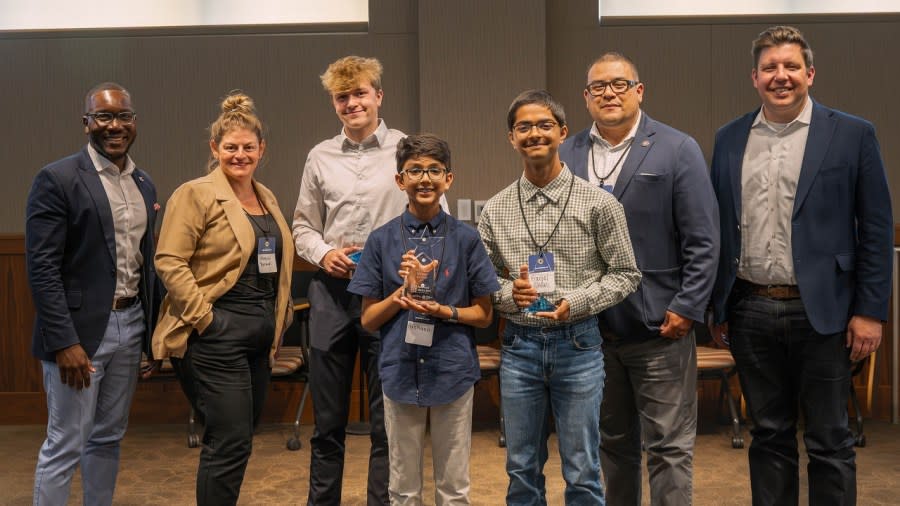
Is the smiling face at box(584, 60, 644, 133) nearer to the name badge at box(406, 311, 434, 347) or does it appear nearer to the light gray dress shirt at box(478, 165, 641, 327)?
the light gray dress shirt at box(478, 165, 641, 327)

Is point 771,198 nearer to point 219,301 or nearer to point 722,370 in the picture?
point 219,301

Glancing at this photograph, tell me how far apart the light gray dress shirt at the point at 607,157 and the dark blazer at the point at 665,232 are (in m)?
0.04

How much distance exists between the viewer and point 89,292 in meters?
2.84

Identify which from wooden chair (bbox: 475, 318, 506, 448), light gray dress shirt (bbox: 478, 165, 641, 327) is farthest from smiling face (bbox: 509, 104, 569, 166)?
wooden chair (bbox: 475, 318, 506, 448)

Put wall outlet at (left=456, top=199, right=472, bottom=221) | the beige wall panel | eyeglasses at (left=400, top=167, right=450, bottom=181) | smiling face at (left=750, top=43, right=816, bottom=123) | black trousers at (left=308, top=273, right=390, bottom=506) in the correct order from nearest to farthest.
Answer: eyeglasses at (left=400, top=167, right=450, bottom=181) < smiling face at (left=750, top=43, right=816, bottom=123) < black trousers at (left=308, top=273, right=390, bottom=506) < wall outlet at (left=456, top=199, right=472, bottom=221) < the beige wall panel

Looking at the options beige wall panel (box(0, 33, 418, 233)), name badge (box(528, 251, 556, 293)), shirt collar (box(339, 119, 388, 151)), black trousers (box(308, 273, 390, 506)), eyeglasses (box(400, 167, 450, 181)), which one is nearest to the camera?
name badge (box(528, 251, 556, 293))

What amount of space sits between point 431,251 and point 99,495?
1556mm

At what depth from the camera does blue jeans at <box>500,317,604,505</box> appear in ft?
8.27

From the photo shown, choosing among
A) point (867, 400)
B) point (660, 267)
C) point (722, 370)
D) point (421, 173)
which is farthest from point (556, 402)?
point (867, 400)

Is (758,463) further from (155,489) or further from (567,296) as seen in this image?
(155,489)

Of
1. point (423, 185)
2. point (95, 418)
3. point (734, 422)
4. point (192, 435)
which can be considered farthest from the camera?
point (192, 435)

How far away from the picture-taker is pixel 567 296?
8.12ft

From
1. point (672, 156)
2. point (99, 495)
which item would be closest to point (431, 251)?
point (672, 156)

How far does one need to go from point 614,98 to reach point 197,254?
149cm
